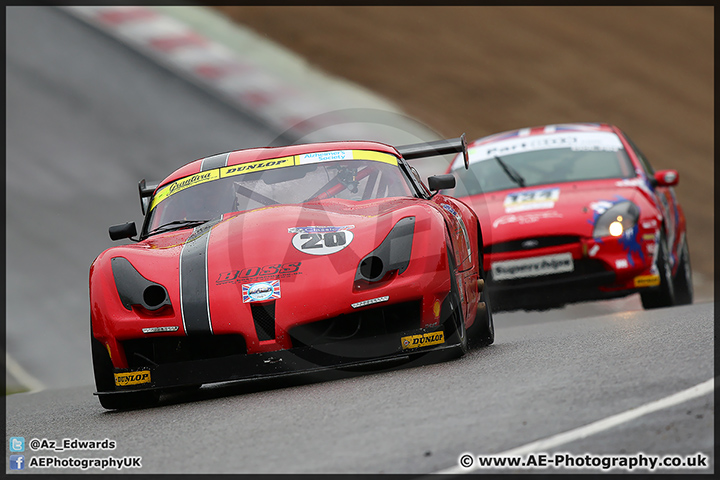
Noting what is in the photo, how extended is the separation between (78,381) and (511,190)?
3917 millimetres

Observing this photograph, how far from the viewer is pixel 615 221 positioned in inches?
316

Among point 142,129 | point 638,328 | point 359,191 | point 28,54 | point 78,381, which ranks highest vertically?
point 28,54

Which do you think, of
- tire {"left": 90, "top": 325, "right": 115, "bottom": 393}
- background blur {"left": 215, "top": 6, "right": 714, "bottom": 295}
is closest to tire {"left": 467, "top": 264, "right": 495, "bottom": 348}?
tire {"left": 90, "top": 325, "right": 115, "bottom": 393}

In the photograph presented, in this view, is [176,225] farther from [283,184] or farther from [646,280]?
[646,280]

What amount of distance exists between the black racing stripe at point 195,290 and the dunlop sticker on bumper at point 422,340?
89cm

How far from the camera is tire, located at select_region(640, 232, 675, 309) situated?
808cm

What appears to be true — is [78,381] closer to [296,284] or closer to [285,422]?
[296,284]

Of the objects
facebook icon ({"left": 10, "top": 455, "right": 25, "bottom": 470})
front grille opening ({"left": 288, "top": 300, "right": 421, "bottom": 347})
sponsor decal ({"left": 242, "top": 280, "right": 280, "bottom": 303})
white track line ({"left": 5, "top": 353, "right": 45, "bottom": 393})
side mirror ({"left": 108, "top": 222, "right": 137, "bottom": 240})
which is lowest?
white track line ({"left": 5, "top": 353, "right": 45, "bottom": 393})

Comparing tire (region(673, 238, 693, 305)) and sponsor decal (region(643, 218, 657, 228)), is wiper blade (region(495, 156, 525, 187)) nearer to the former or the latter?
sponsor decal (region(643, 218, 657, 228))

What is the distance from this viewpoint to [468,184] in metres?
9.28

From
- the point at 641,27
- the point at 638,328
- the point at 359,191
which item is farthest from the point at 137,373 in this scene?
the point at 641,27

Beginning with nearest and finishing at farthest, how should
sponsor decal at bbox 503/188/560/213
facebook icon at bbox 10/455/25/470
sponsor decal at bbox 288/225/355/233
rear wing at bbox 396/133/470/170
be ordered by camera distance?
1. facebook icon at bbox 10/455/25/470
2. sponsor decal at bbox 288/225/355/233
3. rear wing at bbox 396/133/470/170
4. sponsor decal at bbox 503/188/560/213

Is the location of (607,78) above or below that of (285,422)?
above

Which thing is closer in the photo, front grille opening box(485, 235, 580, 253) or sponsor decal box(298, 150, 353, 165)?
sponsor decal box(298, 150, 353, 165)
